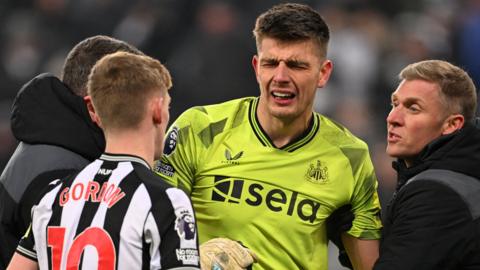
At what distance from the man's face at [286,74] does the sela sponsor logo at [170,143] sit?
0.49m

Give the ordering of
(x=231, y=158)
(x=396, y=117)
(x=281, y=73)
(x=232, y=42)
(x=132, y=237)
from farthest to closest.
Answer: (x=232, y=42)
(x=231, y=158)
(x=281, y=73)
(x=396, y=117)
(x=132, y=237)

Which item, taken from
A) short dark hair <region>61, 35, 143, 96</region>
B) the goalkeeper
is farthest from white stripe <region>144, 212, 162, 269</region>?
the goalkeeper

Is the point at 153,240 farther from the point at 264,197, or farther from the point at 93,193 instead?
the point at 264,197

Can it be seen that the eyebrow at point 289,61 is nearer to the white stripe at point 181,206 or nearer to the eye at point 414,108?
the eye at point 414,108

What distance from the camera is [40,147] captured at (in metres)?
4.54

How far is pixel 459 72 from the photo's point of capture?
16.5ft

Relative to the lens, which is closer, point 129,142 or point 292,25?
point 129,142

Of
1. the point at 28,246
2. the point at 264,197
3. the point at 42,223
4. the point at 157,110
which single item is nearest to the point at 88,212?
the point at 42,223

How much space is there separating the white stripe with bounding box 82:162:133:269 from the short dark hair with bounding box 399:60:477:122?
166cm

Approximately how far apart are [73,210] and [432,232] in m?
1.58

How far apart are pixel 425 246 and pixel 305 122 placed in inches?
43.3

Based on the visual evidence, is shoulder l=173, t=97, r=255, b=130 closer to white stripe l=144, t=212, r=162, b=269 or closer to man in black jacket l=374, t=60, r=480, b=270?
man in black jacket l=374, t=60, r=480, b=270

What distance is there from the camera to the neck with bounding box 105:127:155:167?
410 cm

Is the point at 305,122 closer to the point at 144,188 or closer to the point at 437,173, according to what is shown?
the point at 437,173
